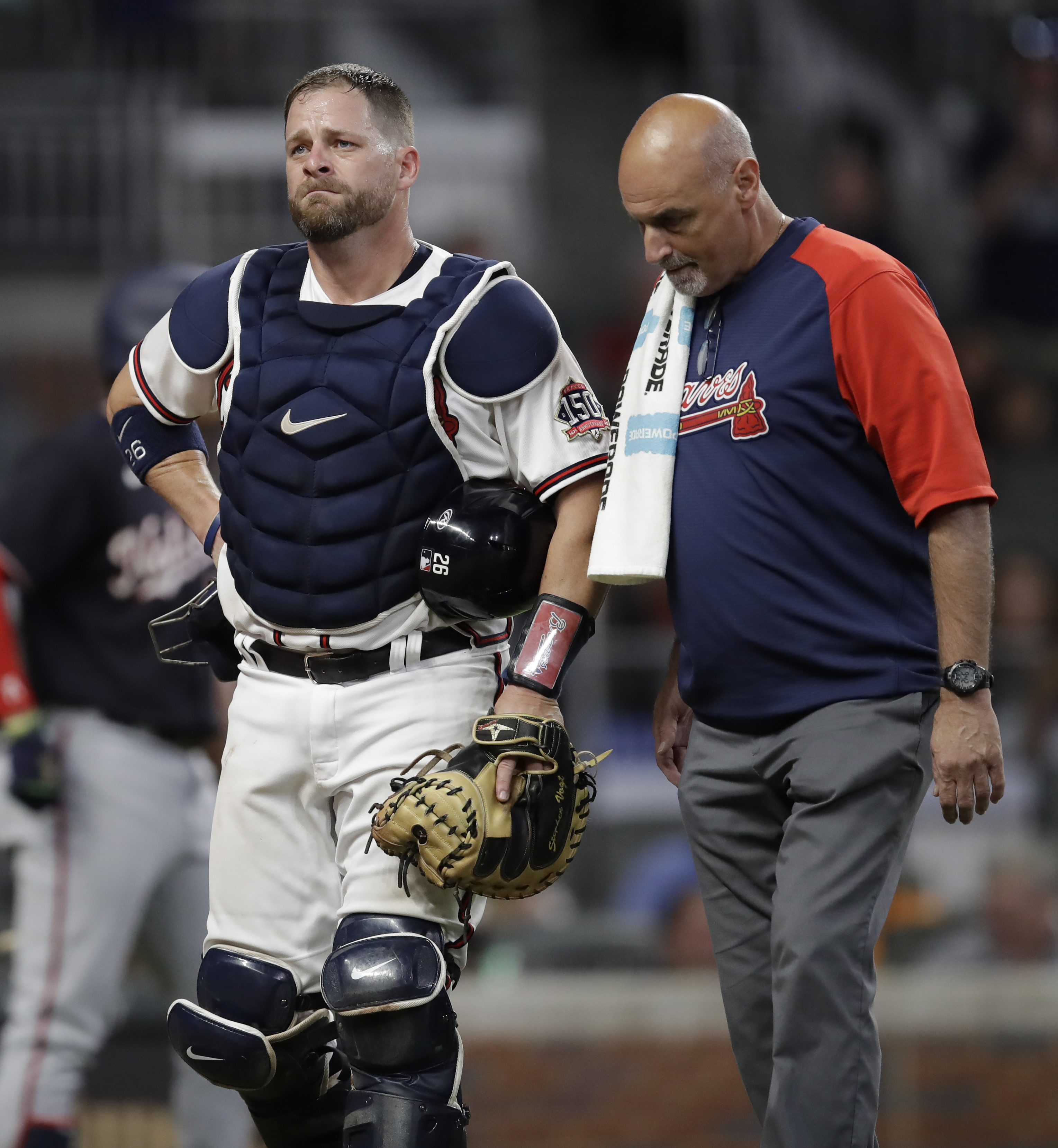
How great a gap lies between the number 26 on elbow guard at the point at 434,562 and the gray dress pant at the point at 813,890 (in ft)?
2.06

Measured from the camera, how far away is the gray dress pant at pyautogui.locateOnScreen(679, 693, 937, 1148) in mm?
2998

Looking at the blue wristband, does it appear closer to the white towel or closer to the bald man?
the white towel

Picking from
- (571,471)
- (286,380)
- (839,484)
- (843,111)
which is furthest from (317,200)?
(843,111)

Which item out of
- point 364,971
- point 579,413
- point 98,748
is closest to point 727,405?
point 579,413

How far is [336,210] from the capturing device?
328 cm

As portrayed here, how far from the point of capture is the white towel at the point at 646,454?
126 inches

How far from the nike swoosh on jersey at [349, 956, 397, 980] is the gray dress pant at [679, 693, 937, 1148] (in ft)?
2.13

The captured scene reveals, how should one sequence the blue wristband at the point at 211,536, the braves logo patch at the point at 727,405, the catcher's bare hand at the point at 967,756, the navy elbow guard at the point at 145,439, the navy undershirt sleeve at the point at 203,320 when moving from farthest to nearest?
the navy elbow guard at the point at 145,439
the blue wristband at the point at 211,536
the navy undershirt sleeve at the point at 203,320
the braves logo patch at the point at 727,405
the catcher's bare hand at the point at 967,756

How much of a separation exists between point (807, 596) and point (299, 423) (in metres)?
1.02

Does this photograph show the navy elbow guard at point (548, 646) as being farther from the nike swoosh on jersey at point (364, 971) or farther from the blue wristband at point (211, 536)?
the blue wristband at point (211, 536)

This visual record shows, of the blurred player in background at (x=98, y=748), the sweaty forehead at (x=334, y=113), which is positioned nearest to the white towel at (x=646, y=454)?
the sweaty forehead at (x=334, y=113)

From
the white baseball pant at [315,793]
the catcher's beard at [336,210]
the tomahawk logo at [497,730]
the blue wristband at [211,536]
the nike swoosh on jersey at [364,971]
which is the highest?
the catcher's beard at [336,210]

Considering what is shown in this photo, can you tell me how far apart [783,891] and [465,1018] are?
374 centimetres

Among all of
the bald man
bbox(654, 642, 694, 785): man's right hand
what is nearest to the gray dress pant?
the bald man
